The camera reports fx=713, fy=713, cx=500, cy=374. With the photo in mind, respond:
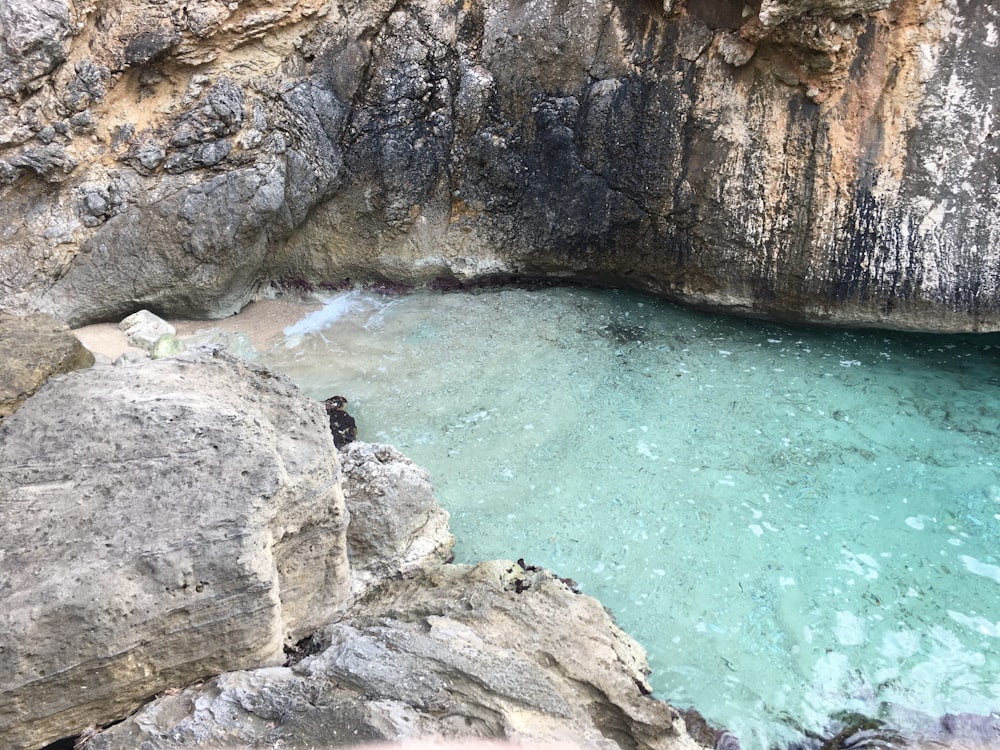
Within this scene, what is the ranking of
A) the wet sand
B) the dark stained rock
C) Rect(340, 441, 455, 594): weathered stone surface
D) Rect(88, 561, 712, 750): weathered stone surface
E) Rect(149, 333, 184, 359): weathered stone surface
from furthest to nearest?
1. the wet sand
2. Rect(149, 333, 184, 359): weathered stone surface
3. the dark stained rock
4. Rect(340, 441, 455, 594): weathered stone surface
5. Rect(88, 561, 712, 750): weathered stone surface

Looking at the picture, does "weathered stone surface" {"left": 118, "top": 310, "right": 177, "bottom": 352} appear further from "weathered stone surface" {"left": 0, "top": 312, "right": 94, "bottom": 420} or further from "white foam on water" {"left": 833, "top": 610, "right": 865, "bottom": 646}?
"white foam on water" {"left": 833, "top": 610, "right": 865, "bottom": 646}

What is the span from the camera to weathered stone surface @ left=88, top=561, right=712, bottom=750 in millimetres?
2264

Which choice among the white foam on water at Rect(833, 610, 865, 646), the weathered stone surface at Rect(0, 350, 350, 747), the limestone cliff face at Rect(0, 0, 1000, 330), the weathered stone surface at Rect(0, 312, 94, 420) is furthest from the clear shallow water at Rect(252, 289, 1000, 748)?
the weathered stone surface at Rect(0, 312, 94, 420)

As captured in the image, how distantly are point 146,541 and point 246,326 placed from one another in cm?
414

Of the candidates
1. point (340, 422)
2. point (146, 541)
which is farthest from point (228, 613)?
point (340, 422)

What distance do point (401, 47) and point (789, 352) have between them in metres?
4.05

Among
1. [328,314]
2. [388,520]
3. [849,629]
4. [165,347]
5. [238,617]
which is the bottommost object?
[849,629]

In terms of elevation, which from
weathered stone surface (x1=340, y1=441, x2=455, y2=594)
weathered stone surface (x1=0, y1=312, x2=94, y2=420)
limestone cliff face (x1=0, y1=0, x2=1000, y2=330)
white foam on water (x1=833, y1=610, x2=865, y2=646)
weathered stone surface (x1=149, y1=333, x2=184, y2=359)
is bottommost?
white foam on water (x1=833, y1=610, x2=865, y2=646)

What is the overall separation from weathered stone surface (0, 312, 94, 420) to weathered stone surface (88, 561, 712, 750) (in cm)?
181

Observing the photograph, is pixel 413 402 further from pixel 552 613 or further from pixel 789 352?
pixel 789 352

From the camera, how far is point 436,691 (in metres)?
2.40

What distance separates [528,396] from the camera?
17.1 ft

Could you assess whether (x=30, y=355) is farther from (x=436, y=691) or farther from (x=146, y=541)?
(x=436, y=691)

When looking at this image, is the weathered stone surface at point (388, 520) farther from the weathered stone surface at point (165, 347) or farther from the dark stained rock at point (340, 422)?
the weathered stone surface at point (165, 347)
